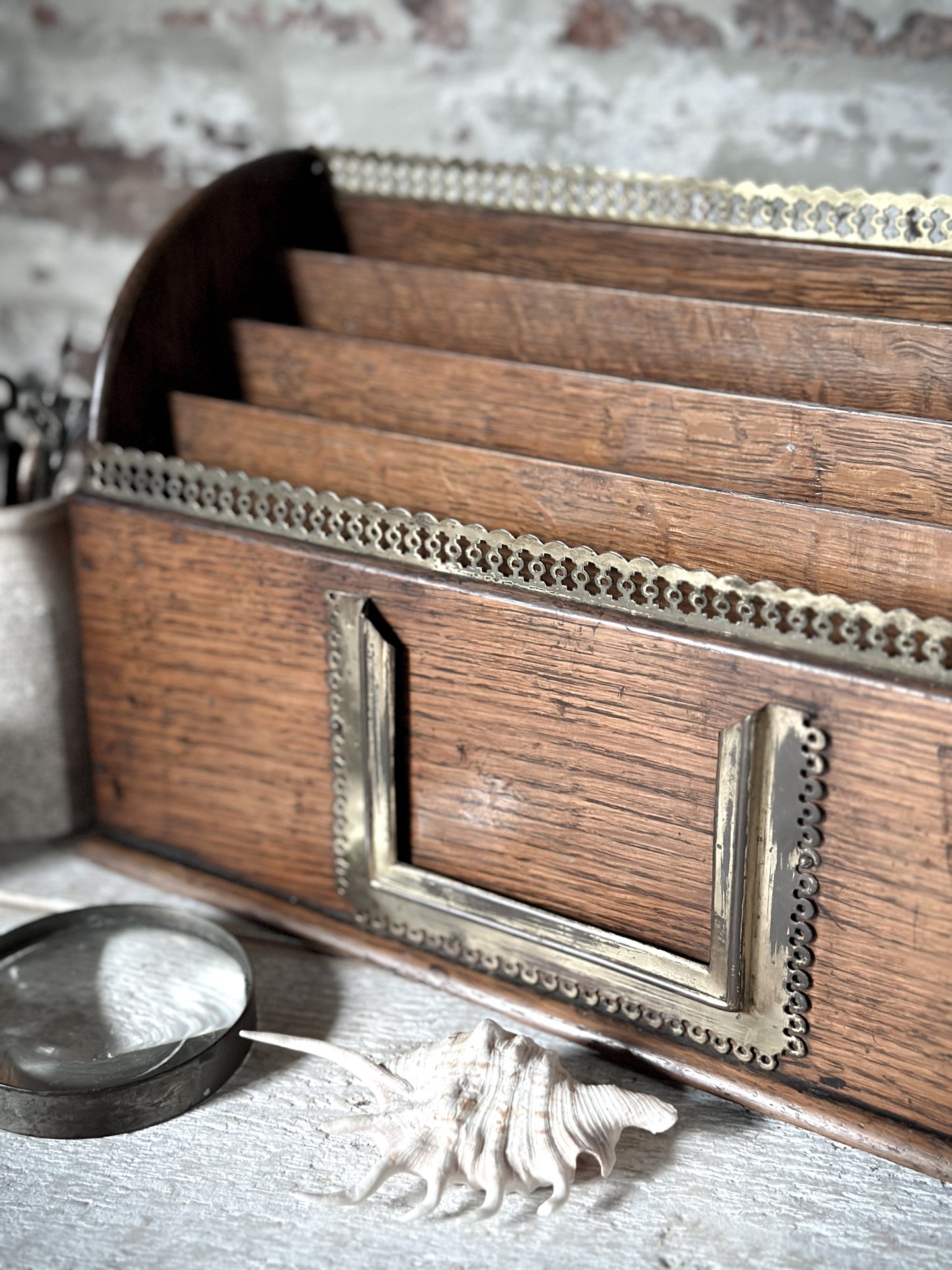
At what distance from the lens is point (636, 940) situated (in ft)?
2.64

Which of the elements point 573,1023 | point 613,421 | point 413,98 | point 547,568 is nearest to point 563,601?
point 547,568

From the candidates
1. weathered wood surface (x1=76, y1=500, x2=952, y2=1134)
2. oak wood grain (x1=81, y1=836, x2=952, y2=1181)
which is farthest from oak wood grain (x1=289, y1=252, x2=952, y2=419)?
oak wood grain (x1=81, y1=836, x2=952, y2=1181)

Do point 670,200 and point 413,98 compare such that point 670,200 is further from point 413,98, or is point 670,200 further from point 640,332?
point 413,98

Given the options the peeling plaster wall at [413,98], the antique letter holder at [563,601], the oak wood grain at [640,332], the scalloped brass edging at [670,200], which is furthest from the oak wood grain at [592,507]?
the peeling plaster wall at [413,98]

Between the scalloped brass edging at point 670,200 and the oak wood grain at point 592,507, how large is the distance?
26 cm

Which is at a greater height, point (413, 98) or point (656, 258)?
point (413, 98)

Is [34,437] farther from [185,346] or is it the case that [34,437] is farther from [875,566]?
[875,566]

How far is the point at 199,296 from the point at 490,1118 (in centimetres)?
62

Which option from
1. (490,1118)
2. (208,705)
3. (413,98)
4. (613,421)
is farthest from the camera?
(413,98)

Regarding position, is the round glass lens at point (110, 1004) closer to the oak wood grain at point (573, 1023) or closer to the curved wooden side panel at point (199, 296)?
the oak wood grain at point (573, 1023)

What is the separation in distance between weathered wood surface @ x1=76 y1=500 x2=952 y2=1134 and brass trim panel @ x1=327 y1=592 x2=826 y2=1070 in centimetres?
1

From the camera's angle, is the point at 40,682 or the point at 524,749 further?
the point at 40,682

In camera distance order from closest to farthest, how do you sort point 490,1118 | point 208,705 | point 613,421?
point 490,1118, point 613,421, point 208,705

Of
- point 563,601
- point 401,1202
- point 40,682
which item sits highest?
point 563,601
